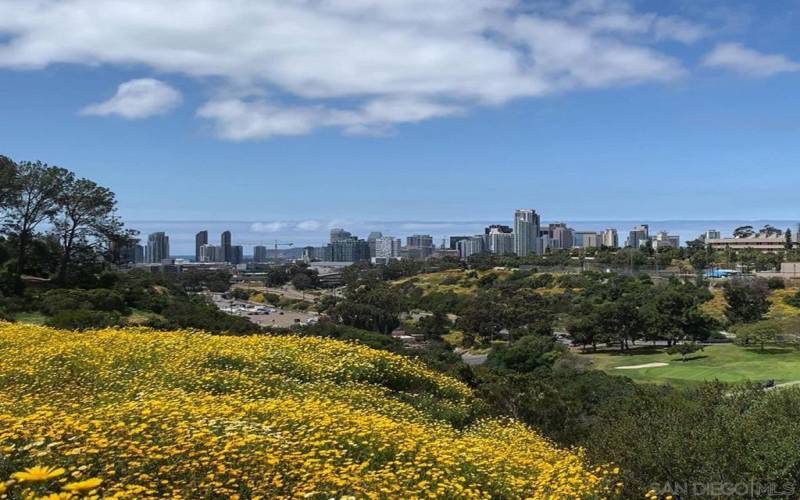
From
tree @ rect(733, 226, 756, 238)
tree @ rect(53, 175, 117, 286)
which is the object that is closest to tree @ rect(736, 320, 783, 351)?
tree @ rect(53, 175, 117, 286)

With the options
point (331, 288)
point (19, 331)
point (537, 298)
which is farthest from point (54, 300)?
point (331, 288)

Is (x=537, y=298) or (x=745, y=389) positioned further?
(x=537, y=298)

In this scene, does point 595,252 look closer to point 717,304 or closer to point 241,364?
point 717,304

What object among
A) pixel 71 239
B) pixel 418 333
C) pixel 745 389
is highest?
pixel 71 239

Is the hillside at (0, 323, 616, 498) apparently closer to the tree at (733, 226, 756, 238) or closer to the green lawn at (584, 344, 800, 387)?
the green lawn at (584, 344, 800, 387)

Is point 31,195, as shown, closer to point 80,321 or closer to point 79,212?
point 79,212

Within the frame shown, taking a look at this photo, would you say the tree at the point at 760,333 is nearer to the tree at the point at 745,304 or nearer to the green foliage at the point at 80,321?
the tree at the point at 745,304

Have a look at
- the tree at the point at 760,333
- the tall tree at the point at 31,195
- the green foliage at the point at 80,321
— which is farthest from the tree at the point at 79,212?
the tree at the point at 760,333
